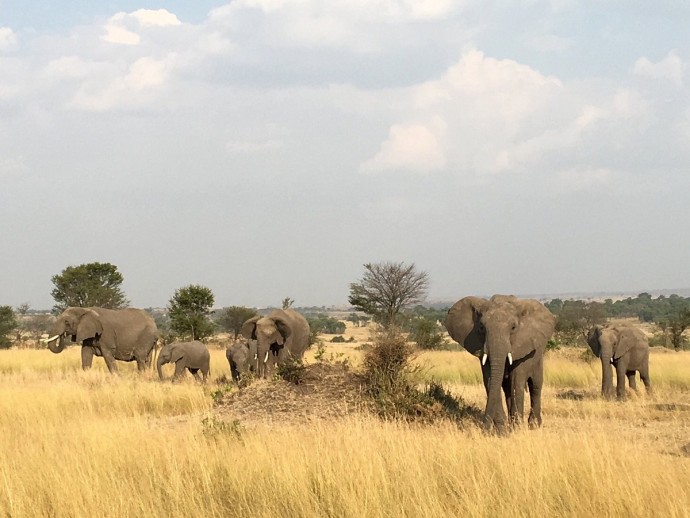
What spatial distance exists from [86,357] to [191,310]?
18.8 meters

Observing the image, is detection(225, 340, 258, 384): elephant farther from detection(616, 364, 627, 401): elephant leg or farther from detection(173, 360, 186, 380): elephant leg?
detection(616, 364, 627, 401): elephant leg

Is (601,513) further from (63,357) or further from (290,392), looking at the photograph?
(63,357)

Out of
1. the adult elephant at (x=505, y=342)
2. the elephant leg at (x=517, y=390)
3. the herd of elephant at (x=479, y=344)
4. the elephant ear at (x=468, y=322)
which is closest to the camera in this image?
A: the adult elephant at (x=505, y=342)

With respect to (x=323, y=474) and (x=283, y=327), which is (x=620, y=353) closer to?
(x=283, y=327)

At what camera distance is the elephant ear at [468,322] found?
12.2 metres

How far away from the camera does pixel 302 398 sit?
13148 mm

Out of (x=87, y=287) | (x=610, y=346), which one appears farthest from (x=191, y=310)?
(x=610, y=346)

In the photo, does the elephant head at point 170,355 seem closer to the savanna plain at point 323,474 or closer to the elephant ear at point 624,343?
the savanna plain at point 323,474

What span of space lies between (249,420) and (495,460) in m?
5.75

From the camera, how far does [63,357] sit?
2739 centimetres

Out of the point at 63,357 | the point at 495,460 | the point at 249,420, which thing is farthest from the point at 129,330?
the point at 495,460

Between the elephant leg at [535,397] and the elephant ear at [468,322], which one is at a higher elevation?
the elephant ear at [468,322]

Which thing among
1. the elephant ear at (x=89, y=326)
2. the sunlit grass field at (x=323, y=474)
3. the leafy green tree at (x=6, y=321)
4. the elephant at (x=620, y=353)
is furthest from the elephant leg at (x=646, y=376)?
the leafy green tree at (x=6, y=321)

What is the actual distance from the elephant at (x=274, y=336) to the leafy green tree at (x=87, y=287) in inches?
1222
